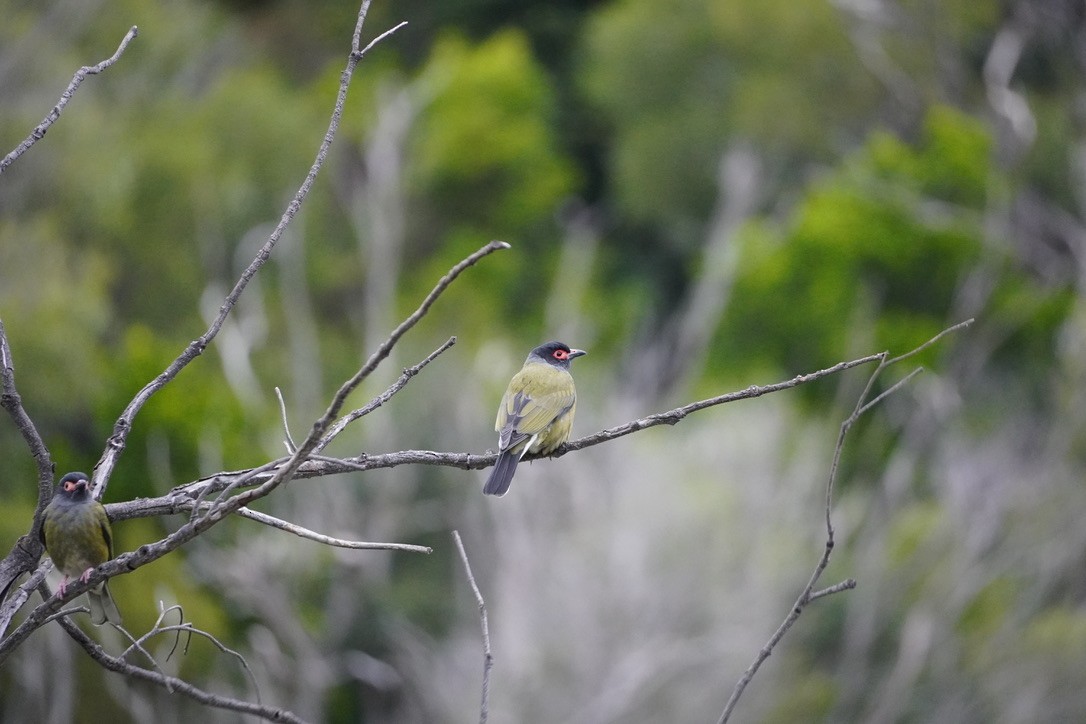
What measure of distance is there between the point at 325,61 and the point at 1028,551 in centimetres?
2785

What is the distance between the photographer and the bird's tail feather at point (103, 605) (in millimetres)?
4113

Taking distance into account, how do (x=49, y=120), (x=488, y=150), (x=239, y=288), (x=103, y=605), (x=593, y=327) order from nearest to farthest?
(x=239, y=288), (x=49, y=120), (x=103, y=605), (x=593, y=327), (x=488, y=150)

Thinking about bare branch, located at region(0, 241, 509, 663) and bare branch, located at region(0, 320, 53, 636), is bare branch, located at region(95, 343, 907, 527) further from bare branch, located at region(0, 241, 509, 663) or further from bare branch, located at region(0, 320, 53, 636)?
bare branch, located at region(0, 320, 53, 636)

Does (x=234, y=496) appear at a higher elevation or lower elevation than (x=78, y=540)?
lower

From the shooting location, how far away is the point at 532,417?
6.06 metres

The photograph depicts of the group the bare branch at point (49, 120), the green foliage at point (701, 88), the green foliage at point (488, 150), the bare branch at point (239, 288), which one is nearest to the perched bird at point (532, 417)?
the bare branch at point (239, 288)

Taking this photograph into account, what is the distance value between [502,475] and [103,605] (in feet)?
6.03

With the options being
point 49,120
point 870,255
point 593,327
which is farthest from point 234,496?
point 870,255

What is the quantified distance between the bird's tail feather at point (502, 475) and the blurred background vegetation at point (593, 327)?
28.9ft

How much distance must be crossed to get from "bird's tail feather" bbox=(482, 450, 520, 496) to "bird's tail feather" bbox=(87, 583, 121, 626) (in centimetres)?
165

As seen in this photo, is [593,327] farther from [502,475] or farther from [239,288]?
[239,288]

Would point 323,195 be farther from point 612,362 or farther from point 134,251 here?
point 612,362

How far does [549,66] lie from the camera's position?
1688 inches

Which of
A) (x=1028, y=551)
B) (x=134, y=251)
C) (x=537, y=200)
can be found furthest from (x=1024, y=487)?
(x=537, y=200)
